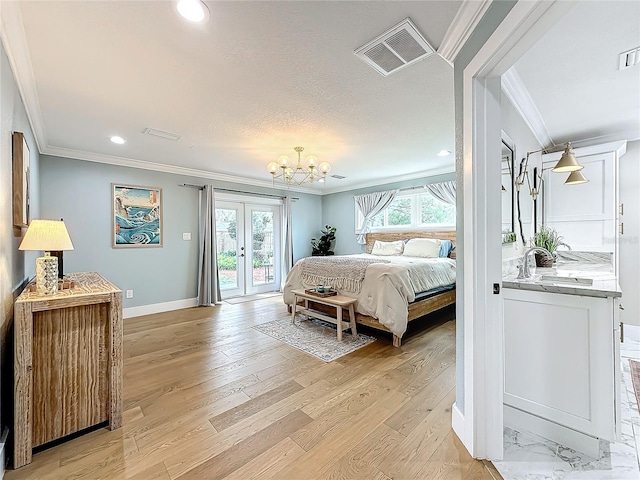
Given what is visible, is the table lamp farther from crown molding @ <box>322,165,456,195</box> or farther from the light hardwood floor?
crown molding @ <box>322,165,456,195</box>

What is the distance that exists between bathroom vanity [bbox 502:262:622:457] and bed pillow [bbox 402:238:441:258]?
9.28 ft

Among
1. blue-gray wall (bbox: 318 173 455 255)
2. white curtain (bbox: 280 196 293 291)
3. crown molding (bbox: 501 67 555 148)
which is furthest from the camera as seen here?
blue-gray wall (bbox: 318 173 455 255)

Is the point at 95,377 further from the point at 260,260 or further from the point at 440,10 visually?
the point at 260,260

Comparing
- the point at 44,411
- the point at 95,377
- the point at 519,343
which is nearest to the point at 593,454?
the point at 519,343

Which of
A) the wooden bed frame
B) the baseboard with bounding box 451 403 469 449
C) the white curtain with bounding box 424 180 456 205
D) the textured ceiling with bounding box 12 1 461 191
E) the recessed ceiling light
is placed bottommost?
the baseboard with bounding box 451 403 469 449

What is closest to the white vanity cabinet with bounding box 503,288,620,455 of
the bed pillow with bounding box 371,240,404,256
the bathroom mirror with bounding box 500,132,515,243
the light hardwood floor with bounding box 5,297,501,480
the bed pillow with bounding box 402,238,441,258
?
the light hardwood floor with bounding box 5,297,501,480

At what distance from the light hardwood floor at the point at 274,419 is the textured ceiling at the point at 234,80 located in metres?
2.37

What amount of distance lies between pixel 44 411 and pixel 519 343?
9.16 feet

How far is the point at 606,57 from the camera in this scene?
187 cm

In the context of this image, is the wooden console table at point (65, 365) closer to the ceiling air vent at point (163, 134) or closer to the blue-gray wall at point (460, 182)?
the ceiling air vent at point (163, 134)

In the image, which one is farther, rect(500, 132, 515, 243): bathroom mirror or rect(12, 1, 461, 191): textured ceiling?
rect(500, 132, 515, 243): bathroom mirror

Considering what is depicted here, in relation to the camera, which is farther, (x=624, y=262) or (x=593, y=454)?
(x=624, y=262)

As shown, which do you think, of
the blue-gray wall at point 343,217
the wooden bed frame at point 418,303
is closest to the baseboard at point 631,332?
the wooden bed frame at point 418,303

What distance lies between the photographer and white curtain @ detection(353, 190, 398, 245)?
5.81 metres
